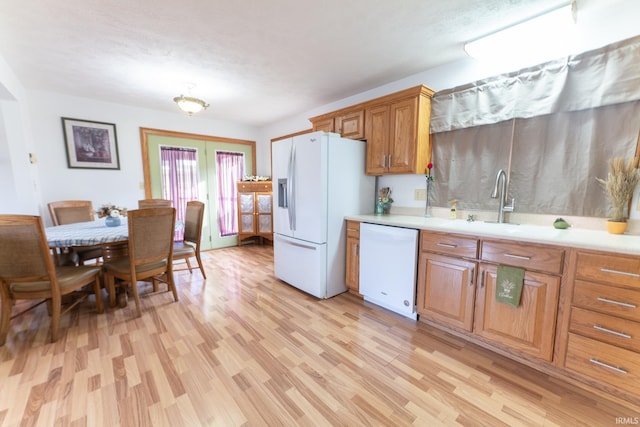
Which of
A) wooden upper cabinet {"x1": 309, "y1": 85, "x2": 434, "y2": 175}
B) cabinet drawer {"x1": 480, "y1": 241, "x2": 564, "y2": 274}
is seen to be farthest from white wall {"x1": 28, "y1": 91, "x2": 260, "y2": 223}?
cabinet drawer {"x1": 480, "y1": 241, "x2": 564, "y2": 274}

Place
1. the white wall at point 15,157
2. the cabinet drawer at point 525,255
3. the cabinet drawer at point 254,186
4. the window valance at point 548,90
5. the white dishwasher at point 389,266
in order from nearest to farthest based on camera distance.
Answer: the cabinet drawer at point 525,255 → the window valance at point 548,90 → the white dishwasher at point 389,266 → the white wall at point 15,157 → the cabinet drawer at point 254,186

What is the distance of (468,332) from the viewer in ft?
6.39

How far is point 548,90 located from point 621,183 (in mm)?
827

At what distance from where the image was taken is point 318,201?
2.61 meters

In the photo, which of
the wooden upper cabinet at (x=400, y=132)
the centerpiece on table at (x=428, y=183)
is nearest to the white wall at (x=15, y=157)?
the wooden upper cabinet at (x=400, y=132)

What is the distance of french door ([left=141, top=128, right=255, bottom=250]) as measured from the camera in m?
4.13

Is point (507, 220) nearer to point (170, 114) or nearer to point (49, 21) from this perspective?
point (49, 21)

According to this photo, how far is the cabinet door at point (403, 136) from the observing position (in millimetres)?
2482

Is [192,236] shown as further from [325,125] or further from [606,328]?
[606,328]

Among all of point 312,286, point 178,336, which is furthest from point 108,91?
point 312,286

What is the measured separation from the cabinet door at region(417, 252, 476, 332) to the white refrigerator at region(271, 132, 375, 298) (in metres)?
0.95

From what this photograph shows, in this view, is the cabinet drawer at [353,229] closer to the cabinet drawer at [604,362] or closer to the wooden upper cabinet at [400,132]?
the wooden upper cabinet at [400,132]

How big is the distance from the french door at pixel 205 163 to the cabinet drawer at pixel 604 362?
492 centimetres

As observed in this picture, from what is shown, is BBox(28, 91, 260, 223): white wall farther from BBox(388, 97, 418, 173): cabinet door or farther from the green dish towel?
the green dish towel
